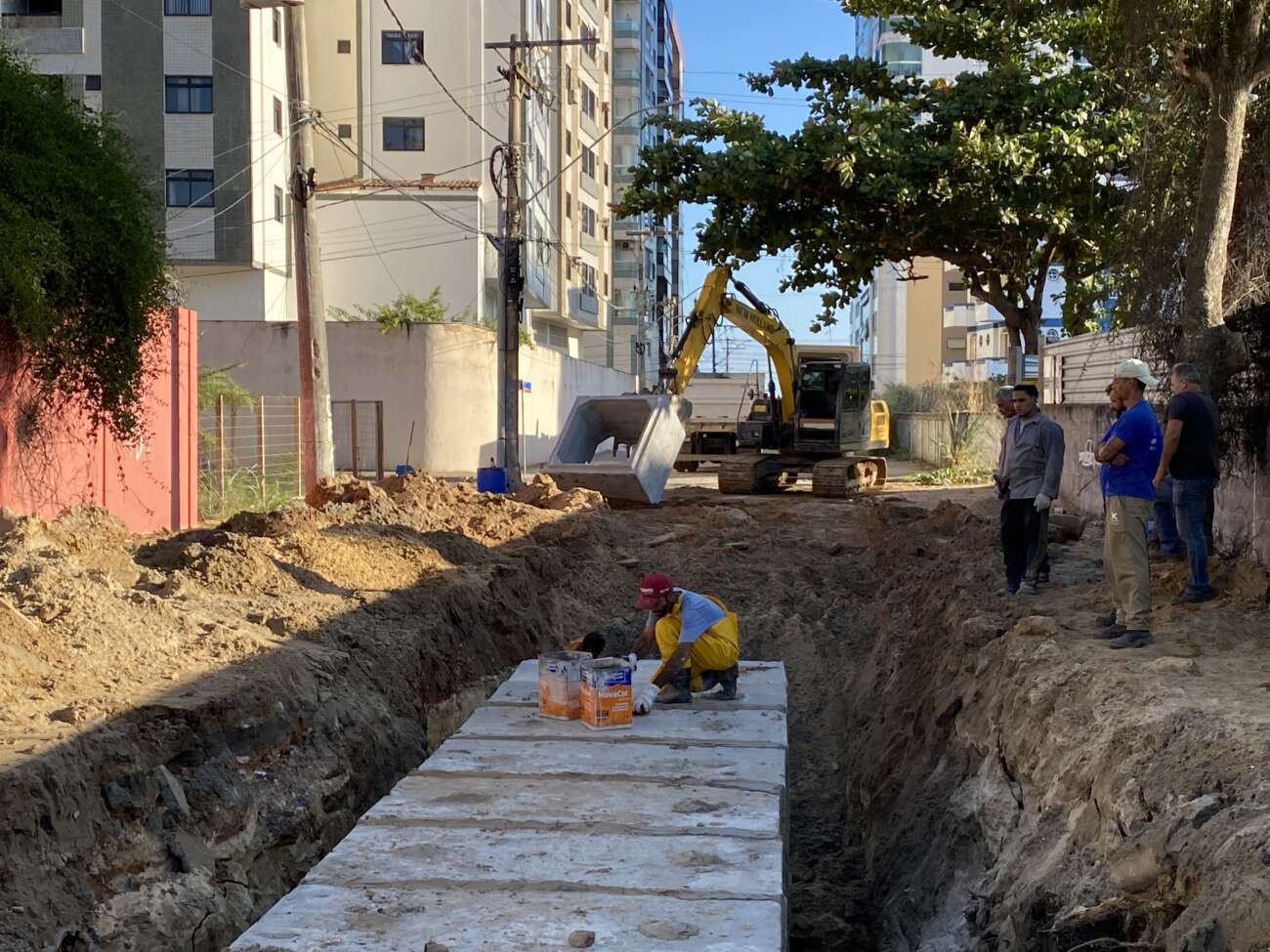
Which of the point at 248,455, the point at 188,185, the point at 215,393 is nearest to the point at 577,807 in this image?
the point at 248,455

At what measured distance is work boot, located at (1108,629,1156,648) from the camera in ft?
25.3

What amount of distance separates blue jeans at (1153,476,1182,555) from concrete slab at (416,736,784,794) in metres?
4.66

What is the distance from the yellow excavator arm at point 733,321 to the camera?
63.6ft

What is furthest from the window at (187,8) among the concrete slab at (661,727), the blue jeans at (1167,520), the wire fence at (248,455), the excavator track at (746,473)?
the concrete slab at (661,727)

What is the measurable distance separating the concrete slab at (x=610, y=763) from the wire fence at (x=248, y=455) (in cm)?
1030

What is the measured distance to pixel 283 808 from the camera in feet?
23.6

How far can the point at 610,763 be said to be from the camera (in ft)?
23.1

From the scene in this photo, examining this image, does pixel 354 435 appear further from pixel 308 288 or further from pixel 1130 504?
pixel 1130 504

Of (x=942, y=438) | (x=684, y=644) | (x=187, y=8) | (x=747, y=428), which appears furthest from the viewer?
(x=187, y=8)

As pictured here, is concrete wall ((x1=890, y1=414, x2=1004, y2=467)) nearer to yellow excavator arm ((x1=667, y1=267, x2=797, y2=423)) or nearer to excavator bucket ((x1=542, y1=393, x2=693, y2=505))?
yellow excavator arm ((x1=667, y1=267, x2=797, y2=423))

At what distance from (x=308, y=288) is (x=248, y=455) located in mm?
3546

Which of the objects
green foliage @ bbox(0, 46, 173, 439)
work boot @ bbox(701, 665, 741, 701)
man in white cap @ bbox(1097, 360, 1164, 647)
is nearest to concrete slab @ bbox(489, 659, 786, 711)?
work boot @ bbox(701, 665, 741, 701)

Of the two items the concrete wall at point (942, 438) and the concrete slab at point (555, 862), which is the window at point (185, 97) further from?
the concrete slab at point (555, 862)

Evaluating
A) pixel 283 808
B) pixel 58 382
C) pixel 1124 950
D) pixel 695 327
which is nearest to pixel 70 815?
pixel 283 808
